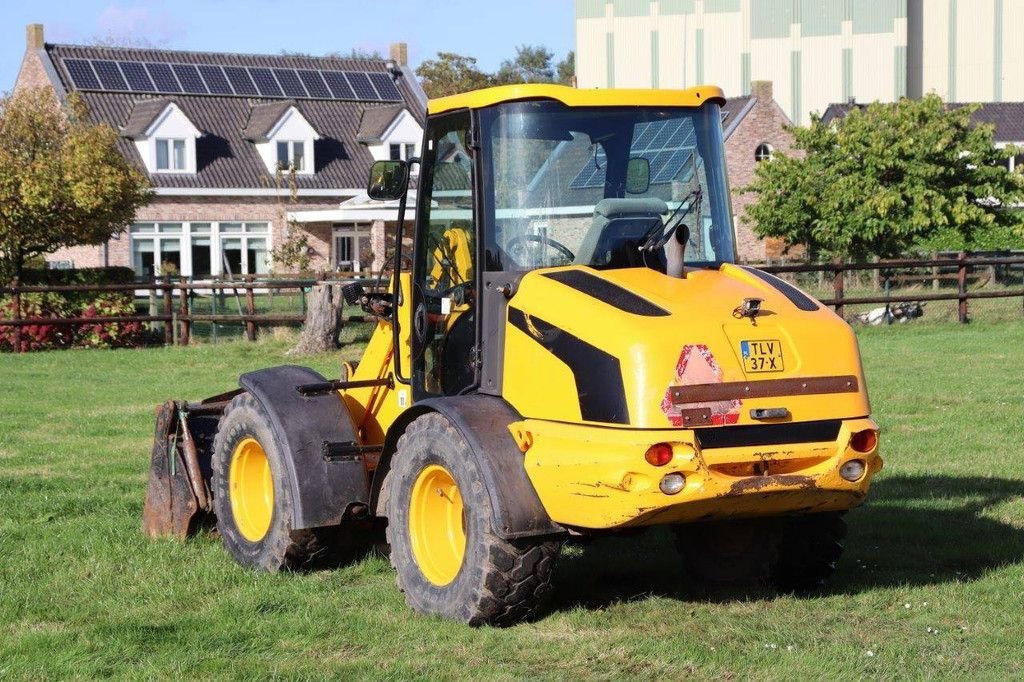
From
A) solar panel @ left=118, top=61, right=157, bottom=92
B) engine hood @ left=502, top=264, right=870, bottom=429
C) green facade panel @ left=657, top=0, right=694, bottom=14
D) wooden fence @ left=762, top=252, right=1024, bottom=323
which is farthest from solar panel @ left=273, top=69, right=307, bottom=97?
engine hood @ left=502, top=264, right=870, bottom=429

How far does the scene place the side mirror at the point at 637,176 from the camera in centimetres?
701

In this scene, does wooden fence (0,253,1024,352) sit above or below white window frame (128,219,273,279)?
below

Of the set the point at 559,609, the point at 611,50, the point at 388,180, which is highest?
the point at 611,50

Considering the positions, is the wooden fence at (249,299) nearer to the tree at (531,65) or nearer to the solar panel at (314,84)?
the solar panel at (314,84)

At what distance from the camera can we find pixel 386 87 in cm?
5219

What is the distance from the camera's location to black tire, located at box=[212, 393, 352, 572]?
7520 mm

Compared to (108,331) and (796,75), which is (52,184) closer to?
(108,331)

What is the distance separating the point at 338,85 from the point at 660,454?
155ft

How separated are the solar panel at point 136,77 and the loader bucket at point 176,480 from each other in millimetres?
41273

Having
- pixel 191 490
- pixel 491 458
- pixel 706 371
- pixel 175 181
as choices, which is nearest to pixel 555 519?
pixel 491 458

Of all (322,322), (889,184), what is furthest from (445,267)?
(889,184)

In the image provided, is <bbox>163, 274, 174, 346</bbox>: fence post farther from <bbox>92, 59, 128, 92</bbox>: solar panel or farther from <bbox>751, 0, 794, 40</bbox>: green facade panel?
<bbox>751, 0, 794, 40</bbox>: green facade panel

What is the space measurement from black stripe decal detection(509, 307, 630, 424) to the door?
2.12 feet

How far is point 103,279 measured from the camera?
92.2 ft
